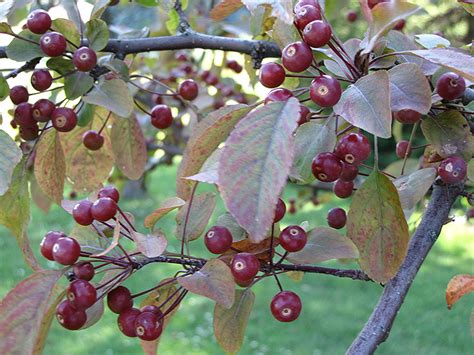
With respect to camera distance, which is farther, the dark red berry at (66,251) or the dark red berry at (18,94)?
the dark red berry at (18,94)

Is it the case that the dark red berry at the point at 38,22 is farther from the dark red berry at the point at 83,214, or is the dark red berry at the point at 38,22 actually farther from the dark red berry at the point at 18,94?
the dark red berry at the point at 83,214

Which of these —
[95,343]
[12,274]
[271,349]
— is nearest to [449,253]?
[271,349]

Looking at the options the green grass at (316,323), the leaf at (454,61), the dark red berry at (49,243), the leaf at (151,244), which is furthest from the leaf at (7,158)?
the green grass at (316,323)

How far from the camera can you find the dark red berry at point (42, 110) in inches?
43.1

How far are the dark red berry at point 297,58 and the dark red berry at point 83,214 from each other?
0.30 m

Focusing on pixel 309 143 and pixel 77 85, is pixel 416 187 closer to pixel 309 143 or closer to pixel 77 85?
pixel 309 143

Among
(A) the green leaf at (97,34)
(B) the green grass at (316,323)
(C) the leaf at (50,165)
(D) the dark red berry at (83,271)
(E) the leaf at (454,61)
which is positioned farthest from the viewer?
(B) the green grass at (316,323)

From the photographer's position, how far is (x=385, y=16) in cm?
73

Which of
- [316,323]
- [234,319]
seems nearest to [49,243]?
[234,319]

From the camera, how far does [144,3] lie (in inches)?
55.0

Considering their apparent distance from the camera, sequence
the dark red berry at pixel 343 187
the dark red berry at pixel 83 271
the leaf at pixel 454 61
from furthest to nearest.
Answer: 1. the dark red berry at pixel 343 187
2. the dark red berry at pixel 83 271
3. the leaf at pixel 454 61

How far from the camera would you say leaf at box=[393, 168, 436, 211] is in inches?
35.4

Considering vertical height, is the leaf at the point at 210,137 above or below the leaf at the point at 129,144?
above

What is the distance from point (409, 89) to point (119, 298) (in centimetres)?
42
